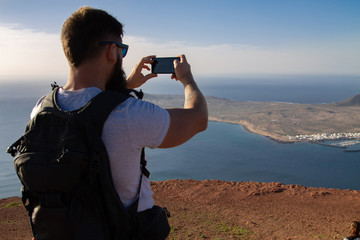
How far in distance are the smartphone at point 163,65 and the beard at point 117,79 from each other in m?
0.40

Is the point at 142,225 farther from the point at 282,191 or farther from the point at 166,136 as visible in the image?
the point at 282,191

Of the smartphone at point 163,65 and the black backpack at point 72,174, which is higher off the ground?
the smartphone at point 163,65

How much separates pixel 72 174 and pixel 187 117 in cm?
61

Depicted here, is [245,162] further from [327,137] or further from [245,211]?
[245,211]

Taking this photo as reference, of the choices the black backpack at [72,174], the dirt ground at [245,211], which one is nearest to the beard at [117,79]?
the black backpack at [72,174]

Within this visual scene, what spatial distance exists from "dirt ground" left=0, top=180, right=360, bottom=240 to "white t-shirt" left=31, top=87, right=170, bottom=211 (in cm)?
608

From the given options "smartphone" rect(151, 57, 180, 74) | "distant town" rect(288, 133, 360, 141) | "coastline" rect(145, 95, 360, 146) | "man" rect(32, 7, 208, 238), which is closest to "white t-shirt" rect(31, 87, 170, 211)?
"man" rect(32, 7, 208, 238)

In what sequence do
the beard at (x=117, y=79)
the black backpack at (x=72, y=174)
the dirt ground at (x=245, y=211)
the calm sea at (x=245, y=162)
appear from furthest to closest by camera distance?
the calm sea at (x=245, y=162) → the dirt ground at (x=245, y=211) → the beard at (x=117, y=79) → the black backpack at (x=72, y=174)

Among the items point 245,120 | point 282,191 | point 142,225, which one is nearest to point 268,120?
point 245,120

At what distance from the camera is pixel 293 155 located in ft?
177

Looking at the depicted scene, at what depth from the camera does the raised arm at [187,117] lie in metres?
1.38

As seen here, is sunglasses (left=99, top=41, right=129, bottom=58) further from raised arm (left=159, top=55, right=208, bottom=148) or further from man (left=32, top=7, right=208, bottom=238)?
raised arm (left=159, top=55, right=208, bottom=148)

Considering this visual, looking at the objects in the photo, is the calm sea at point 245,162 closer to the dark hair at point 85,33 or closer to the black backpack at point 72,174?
the black backpack at point 72,174

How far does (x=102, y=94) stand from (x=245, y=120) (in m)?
86.8
